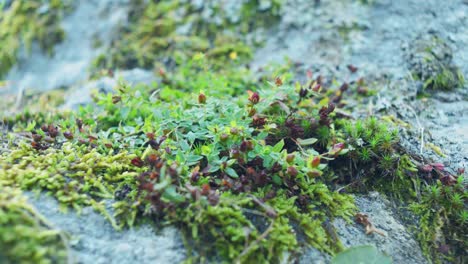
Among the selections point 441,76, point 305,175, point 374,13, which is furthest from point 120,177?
point 374,13

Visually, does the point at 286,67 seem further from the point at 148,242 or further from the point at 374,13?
the point at 148,242

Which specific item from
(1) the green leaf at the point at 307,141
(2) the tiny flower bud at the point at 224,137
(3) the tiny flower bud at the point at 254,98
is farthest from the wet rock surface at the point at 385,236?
(3) the tiny flower bud at the point at 254,98

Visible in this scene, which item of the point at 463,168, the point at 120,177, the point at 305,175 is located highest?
the point at 120,177

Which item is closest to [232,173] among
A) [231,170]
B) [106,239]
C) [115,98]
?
[231,170]

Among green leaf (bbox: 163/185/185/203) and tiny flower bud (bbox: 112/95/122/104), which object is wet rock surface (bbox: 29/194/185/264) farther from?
tiny flower bud (bbox: 112/95/122/104)

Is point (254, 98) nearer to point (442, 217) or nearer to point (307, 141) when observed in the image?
point (307, 141)

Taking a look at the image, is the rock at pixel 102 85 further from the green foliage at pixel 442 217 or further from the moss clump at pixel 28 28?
the green foliage at pixel 442 217

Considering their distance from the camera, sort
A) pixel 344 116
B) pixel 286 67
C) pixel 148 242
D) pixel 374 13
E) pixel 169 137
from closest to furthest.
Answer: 1. pixel 148 242
2. pixel 169 137
3. pixel 344 116
4. pixel 286 67
5. pixel 374 13
